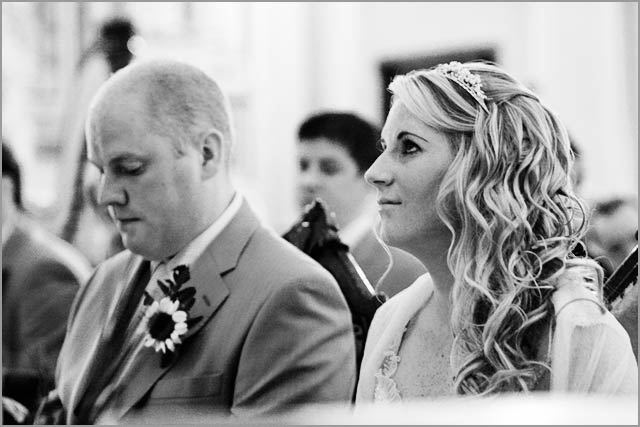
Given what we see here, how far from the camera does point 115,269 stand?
10.9 ft

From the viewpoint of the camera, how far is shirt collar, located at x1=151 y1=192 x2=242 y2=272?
9.62 ft

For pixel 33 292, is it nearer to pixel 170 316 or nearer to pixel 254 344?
pixel 170 316

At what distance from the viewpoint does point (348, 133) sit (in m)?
4.24

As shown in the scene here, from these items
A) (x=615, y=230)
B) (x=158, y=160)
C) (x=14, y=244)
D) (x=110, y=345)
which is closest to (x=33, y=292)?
(x=14, y=244)

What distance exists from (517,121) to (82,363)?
4.66 ft

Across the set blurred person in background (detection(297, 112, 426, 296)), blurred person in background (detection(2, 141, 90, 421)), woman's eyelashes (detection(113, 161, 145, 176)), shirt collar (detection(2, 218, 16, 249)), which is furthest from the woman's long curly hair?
shirt collar (detection(2, 218, 16, 249))

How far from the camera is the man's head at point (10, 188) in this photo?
4.34 meters

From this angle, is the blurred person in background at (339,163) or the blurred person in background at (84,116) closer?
the blurred person in background at (339,163)

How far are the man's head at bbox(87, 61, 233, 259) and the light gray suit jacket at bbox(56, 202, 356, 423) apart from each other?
0.14 meters

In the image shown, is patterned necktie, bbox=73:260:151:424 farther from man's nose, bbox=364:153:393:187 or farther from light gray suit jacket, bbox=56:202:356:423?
man's nose, bbox=364:153:393:187

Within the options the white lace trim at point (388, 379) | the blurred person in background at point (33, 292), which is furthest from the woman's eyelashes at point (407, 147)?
the blurred person in background at point (33, 292)

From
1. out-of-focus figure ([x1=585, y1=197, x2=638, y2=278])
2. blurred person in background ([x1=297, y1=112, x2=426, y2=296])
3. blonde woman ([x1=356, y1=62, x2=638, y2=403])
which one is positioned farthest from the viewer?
out-of-focus figure ([x1=585, y1=197, x2=638, y2=278])

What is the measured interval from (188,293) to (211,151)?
408 millimetres

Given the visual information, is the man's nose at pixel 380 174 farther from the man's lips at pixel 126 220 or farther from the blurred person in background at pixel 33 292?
the blurred person in background at pixel 33 292
